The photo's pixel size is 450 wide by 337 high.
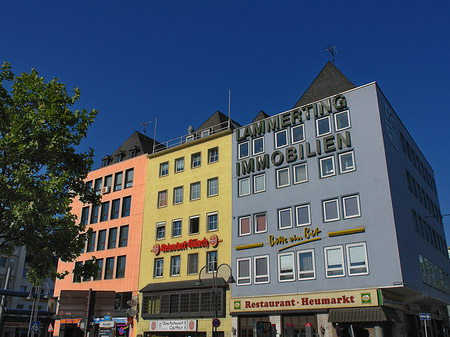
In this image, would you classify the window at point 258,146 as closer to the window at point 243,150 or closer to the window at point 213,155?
the window at point 243,150

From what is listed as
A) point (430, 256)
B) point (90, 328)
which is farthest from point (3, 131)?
point (430, 256)

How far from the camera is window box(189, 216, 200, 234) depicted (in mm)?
39188

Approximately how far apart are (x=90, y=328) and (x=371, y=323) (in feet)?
67.0

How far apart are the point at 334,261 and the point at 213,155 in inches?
645

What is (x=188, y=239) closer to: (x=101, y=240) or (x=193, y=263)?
(x=193, y=263)

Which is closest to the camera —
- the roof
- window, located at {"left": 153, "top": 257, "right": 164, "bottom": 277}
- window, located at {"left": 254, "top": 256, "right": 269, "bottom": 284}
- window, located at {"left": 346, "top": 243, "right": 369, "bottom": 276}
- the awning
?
the awning

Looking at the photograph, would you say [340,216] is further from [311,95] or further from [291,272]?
[311,95]

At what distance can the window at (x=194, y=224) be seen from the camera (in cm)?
3919

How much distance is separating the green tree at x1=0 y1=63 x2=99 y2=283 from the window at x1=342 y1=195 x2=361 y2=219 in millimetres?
18558

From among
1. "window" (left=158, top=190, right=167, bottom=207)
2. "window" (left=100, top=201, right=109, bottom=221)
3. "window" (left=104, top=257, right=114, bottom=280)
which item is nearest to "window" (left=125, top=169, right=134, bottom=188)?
"window" (left=100, top=201, right=109, bottom=221)

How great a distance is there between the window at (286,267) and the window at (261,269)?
121 centimetres

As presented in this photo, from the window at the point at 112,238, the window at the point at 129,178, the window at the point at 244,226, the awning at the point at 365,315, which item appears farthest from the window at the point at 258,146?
→ the window at the point at 112,238

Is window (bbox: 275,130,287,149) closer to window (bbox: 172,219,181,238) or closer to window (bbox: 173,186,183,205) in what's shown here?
window (bbox: 173,186,183,205)

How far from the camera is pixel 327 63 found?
40.2 metres
